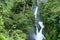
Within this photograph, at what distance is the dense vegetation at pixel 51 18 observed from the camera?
1620 cm

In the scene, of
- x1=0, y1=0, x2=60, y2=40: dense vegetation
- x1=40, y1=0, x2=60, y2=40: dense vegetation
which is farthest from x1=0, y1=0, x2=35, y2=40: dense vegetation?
x1=40, y1=0, x2=60, y2=40: dense vegetation

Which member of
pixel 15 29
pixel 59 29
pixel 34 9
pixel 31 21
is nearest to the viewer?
pixel 59 29

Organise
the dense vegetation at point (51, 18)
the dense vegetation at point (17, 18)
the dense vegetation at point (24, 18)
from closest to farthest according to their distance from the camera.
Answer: the dense vegetation at point (51, 18) → the dense vegetation at point (24, 18) → the dense vegetation at point (17, 18)

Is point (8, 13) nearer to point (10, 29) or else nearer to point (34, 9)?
point (10, 29)

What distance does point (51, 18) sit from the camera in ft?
54.8

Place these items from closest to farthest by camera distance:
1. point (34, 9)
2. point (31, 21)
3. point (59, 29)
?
1. point (59, 29)
2. point (31, 21)
3. point (34, 9)

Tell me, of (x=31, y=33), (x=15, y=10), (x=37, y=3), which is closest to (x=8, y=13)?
(x=15, y=10)

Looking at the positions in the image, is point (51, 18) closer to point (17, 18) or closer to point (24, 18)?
point (24, 18)

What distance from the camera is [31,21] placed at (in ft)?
61.7

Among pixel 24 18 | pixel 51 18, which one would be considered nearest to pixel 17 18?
pixel 24 18

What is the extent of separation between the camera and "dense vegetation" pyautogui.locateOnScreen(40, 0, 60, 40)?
1620 centimetres

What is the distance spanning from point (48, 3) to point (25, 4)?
206cm

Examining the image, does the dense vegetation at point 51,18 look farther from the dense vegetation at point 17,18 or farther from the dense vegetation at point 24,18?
the dense vegetation at point 17,18

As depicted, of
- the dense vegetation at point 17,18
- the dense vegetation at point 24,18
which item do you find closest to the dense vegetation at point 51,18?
the dense vegetation at point 24,18
